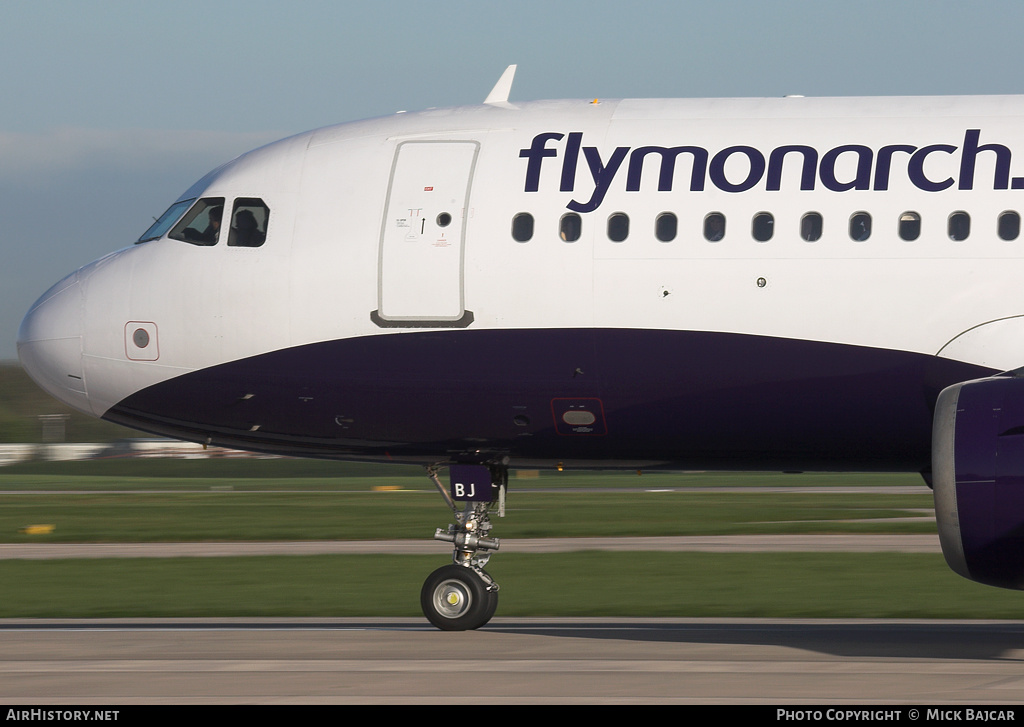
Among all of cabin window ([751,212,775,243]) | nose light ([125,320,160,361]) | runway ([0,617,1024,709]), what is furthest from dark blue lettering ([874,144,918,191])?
nose light ([125,320,160,361])

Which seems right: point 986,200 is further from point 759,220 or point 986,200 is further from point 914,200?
point 759,220

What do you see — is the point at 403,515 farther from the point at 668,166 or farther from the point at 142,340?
the point at 668,166

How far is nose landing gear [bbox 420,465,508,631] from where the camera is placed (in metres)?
14.9

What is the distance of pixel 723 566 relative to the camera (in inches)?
976

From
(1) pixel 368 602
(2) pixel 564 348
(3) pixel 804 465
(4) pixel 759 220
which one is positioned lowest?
(1) pixel 368 602

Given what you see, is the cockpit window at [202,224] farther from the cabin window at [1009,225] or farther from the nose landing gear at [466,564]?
the cabin window at [1009,225]

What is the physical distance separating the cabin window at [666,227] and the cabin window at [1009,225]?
9.04ft

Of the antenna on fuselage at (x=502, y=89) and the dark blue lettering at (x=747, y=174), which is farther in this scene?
the antenna on fuselage at (x=502, y=89)

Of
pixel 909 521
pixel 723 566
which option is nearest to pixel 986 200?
pixel 723 566

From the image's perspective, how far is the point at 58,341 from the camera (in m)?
14.5

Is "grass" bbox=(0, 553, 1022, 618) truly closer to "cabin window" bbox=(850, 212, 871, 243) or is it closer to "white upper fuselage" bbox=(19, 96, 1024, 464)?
"white upper fuselage" bbox=(19, 96, 1024, 464)

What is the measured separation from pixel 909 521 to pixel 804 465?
23.8 metres

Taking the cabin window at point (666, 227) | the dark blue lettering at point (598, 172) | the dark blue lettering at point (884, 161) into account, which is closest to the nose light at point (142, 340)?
the dark blue lettering at point (598, 172)

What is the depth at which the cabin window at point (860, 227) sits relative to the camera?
12.9 meters
